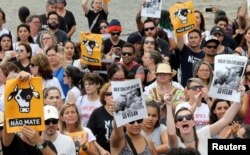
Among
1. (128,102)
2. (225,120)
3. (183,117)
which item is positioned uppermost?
(128,102)

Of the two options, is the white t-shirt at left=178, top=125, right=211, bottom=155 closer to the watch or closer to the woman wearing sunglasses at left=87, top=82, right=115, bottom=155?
the woman wearing sunglasses at left=87, top=82, right=115, bottom=155

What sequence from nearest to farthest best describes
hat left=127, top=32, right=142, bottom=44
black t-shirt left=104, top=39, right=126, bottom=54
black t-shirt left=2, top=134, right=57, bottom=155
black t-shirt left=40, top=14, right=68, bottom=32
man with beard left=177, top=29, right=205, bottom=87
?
black t-shirt left=2, top=134, right=57, bottom=155 → man with beard left=177, top=29, right=205, bottom=87 → black t-shirt left=104, top=39, right=126, bottom=54 → hat left=127, top=32, right=142, bottom=44 → black t-shirt left=40, top=14, right=68, bottom=32

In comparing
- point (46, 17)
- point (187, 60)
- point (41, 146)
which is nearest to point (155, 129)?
point (41, 146)

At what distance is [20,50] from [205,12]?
34.8ft

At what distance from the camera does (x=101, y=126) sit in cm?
1001

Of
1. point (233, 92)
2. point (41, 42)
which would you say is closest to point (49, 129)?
point (233, 92)

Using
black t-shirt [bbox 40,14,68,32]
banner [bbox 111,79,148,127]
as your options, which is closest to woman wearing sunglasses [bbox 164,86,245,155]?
banner [bbox 111,79,148,127]

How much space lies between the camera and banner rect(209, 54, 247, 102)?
9.82 metres

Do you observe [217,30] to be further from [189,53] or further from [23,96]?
[23,96]

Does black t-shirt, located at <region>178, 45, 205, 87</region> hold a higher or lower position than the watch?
higher

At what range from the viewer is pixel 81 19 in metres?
22.3

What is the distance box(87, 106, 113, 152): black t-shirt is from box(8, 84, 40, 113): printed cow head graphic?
6.74 feet

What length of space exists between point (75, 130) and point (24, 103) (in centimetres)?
159

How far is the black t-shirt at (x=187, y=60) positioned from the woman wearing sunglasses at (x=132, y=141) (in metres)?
4.02
